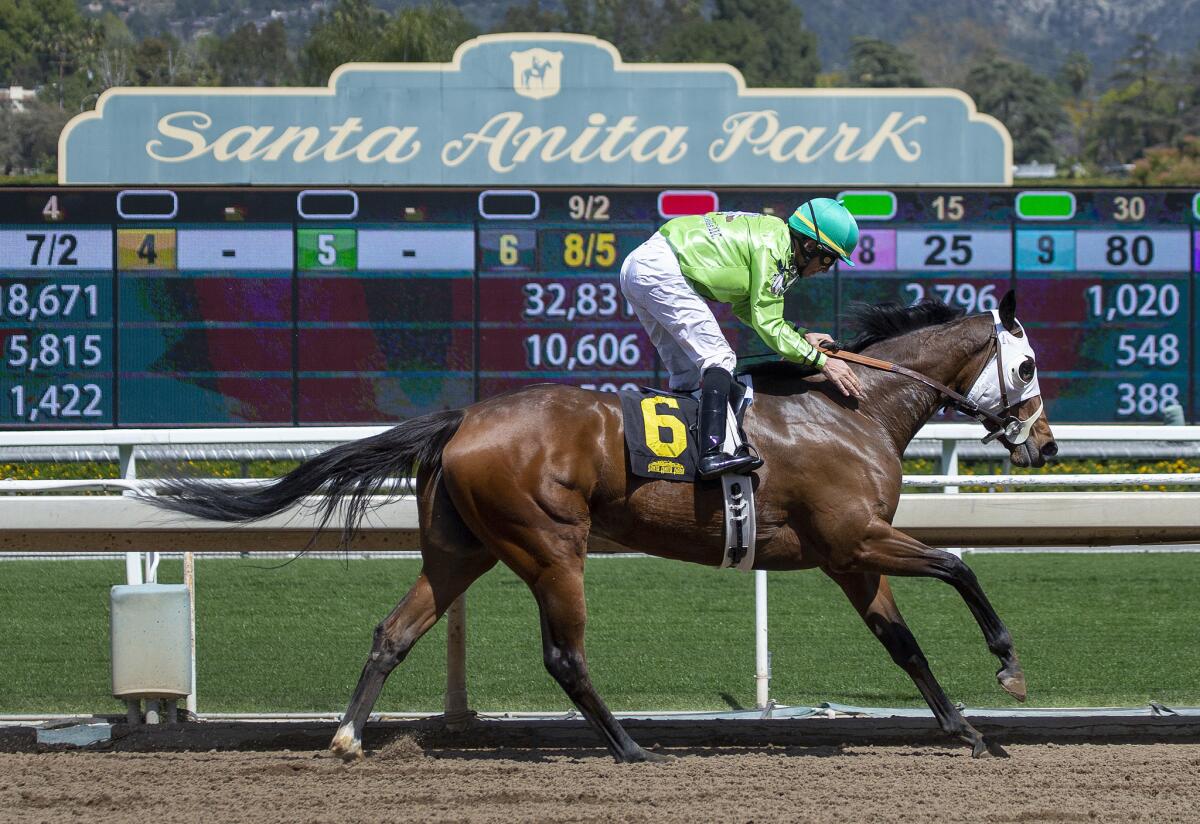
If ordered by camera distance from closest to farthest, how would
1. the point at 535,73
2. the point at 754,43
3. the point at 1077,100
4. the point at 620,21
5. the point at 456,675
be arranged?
the point at 456,675
the point at 535,73
the point at 754,43
the point at 620,21
the point at 1077,100

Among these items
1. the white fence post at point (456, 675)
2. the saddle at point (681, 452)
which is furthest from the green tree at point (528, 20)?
the saddle at point (681, 452)

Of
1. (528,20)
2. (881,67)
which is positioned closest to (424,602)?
(528,20)

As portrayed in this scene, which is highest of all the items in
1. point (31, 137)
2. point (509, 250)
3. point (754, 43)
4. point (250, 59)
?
point (754, 43)

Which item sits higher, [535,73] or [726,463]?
[535,73]

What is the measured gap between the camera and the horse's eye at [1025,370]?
468 centimetres

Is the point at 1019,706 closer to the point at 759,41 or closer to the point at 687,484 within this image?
the point at 687,484

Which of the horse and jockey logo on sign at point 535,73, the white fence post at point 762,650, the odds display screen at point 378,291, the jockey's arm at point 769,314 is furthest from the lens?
the horse and jockey logo on sign at point 535,73

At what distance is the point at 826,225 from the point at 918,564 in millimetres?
996

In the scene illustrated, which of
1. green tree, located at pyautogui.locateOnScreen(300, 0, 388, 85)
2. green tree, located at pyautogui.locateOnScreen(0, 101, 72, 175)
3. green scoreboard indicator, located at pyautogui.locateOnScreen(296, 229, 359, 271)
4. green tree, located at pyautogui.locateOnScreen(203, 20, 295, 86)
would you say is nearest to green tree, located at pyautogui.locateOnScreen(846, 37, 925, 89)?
green tree, located at pyautogui.locateOnScreen(203, 20, 295, 86)

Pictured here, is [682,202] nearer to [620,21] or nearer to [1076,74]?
[620,21]

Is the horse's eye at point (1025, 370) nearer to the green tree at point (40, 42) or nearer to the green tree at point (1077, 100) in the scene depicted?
the green tree at point (40, 42)

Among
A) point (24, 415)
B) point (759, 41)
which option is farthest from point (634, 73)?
point (759, 41)

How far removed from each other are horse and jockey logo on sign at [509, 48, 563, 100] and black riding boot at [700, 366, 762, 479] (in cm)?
987

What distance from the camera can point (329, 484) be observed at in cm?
452
